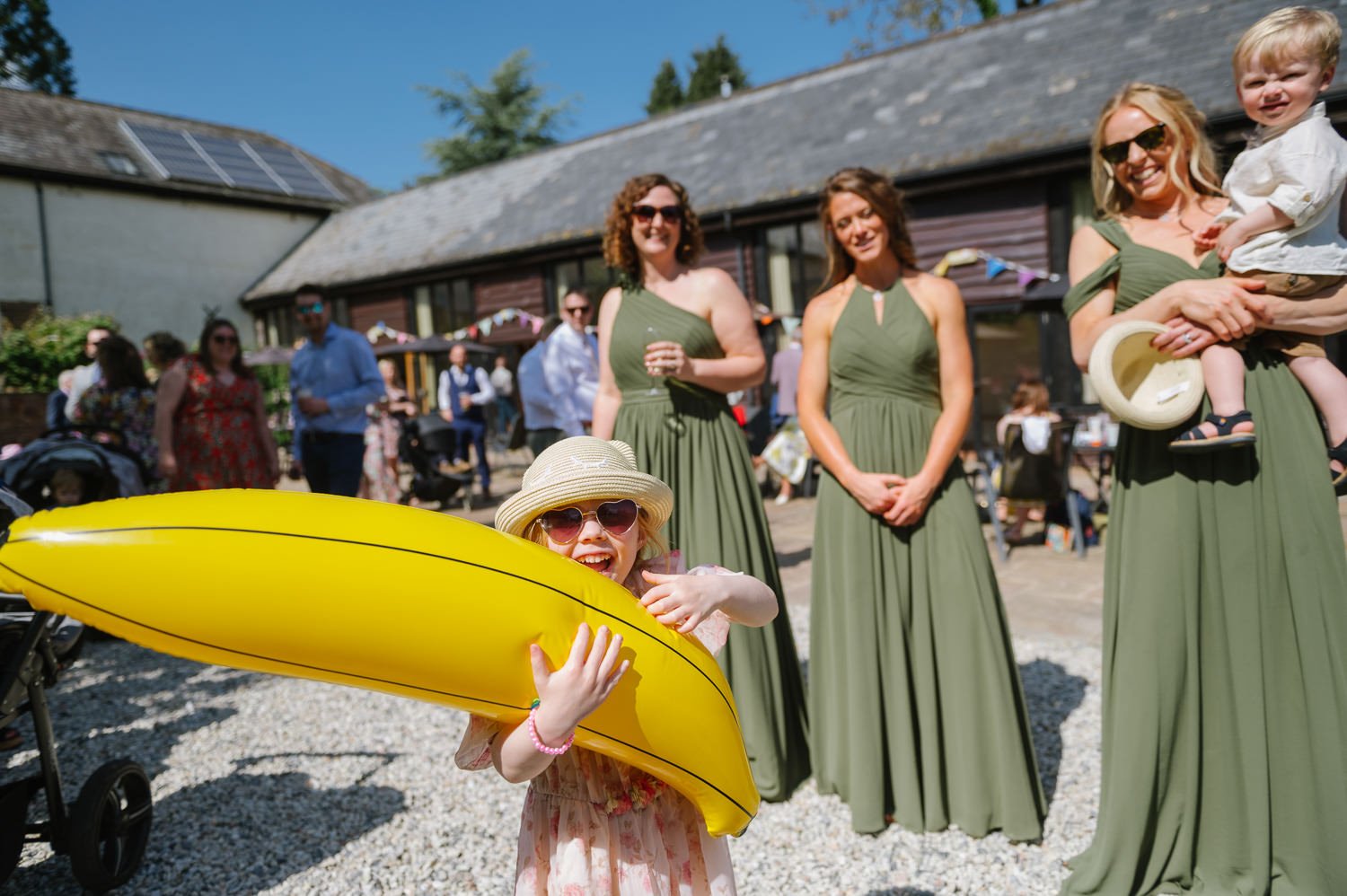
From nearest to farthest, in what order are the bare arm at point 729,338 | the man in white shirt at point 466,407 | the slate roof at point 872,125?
the bare arm at point 729,338 < the slate roof at point 872,125 < the man in white shirt at point 466,407

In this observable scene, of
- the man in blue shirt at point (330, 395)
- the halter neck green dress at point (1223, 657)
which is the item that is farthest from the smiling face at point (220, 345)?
the halter neck green dress at point (1223, 657)

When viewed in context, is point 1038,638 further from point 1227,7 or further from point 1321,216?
point 1227,7

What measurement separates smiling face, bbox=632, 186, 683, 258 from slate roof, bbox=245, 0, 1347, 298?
9.59 m

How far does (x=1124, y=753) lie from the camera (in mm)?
2336

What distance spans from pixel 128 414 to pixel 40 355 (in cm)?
1387

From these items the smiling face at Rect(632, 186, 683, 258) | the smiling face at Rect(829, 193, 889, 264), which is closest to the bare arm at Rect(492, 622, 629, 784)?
the smiling face at Rect(829, 193, 889, 264)

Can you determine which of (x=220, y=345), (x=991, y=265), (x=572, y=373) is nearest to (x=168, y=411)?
(x=220, y=345)

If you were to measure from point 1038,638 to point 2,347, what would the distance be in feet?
65.5

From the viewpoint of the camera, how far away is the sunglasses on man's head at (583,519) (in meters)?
1.60

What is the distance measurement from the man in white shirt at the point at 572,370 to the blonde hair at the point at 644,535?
13.9ft

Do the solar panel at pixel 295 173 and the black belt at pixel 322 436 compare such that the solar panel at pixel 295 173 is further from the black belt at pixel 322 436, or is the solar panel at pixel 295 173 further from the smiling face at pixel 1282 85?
the smiling face at pixel 1282 85

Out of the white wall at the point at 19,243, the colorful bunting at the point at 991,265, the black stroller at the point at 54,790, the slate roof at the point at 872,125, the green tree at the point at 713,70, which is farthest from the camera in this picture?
the green tree at the point at 713,70

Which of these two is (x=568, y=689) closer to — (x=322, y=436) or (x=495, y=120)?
(x=322, y=436)

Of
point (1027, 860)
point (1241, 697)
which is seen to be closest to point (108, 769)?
point (1027, 860)
